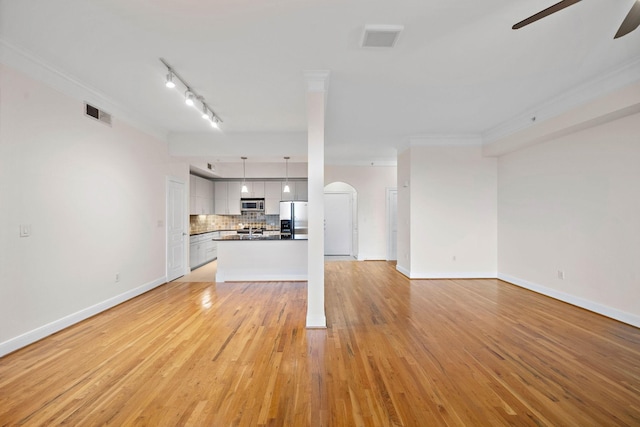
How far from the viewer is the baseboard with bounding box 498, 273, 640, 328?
11.0ft

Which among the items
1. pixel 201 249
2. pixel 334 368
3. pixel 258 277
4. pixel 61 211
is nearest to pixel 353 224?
pixel 258 277

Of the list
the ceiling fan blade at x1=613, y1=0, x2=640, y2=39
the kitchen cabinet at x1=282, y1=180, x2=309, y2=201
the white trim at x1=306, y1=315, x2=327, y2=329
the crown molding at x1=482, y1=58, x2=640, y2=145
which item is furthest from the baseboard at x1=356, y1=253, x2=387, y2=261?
the ceiling fan blade at x1=613, y1=0, x2=640, y2=39

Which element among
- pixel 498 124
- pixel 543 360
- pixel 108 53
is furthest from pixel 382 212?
pixel 108 53

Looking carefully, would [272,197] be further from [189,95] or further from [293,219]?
[189,95]

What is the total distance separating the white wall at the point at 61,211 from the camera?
2.72m

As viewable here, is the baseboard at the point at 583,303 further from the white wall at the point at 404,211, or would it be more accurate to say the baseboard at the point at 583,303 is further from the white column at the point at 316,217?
the white column at the point at 316,217

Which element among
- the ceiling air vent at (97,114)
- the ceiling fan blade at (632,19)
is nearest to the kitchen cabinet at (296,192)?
the ceiling air vent at (97,114)

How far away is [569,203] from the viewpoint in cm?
419

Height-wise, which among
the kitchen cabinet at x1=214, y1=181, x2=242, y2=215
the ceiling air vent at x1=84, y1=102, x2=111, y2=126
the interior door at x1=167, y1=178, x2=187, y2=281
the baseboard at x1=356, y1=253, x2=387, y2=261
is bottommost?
the baseboard at x1=356, y1=253, x2=387, y2=261

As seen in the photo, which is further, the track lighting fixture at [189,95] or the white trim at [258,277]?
the white trim at [258,277]

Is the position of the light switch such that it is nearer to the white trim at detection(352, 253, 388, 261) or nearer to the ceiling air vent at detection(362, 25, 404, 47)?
the ceiling air vent at detection(362, 25, 404, 47)

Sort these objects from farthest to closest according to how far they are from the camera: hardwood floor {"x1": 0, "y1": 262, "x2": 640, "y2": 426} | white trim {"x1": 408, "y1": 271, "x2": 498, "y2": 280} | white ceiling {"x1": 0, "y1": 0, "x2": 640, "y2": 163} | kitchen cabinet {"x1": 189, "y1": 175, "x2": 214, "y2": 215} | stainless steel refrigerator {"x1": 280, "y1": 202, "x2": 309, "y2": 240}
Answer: stainless steel refrigerator {"x1": 280, "y1": 202, "x2": 309, "y2": 240} < kitchen cabinet {"x1": 189, "y1": 175, "x2": 214, "y2": 215} < white trim {"x1": 408, "y1": 271, "x2": 498, "y2": 280} < white ceiling {"x1": 0, "y1": 0, "x2": 640, "y2": 163} < hardwood floor {"x1": 0, "y1": 262, "x2": 640, "y2": 426}

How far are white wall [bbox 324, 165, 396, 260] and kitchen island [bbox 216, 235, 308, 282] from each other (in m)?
2.80

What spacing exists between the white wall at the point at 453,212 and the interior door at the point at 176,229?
4.80 metres
